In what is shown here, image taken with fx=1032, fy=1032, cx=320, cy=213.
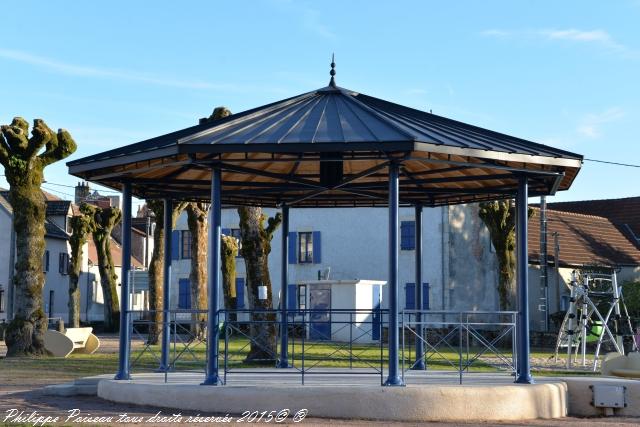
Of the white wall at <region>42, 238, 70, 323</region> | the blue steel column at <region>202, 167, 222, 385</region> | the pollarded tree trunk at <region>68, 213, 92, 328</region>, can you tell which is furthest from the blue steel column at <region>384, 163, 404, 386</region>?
the white wall at <region>42, 238, 70, 323</region>

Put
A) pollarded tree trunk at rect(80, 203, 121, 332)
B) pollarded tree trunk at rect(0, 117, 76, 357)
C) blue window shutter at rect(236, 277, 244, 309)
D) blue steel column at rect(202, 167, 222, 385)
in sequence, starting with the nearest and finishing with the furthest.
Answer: blue steel column at rect(202, 167, 222, 385) < pollarded tree trunk at rect(0, 117, 76, 357) < pollarded tree trunk at rect(80, 203, 121, 332) < blue window shutter at rect(236, 277, 244, 309)

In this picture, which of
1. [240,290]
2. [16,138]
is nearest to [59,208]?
[240,290]

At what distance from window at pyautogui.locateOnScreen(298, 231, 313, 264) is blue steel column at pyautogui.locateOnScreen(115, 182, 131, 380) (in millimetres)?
35203

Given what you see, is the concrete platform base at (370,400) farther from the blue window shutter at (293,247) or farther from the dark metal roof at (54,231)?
the dark metal roof at (54,231)

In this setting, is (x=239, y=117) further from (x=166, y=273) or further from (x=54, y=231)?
(x=54, y=231)

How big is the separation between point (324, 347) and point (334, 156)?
21.2m

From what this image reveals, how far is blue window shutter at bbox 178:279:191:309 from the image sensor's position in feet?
178

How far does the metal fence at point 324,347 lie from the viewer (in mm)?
14852

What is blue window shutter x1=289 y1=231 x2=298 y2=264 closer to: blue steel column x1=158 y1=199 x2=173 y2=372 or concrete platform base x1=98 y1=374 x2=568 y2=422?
blue steel column x1=158 y1=199 x2=173 y2=372

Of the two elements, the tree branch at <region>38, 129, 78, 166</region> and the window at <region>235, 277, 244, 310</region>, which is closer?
the tree branch at <region>38, 129, 78, 166</region>

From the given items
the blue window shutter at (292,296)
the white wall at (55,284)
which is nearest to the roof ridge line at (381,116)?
the blue window shutter at (292,296)

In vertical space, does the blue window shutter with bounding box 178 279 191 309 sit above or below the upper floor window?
below

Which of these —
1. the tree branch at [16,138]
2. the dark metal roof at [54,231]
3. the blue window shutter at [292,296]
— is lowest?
the blue window shutter at [292,296]

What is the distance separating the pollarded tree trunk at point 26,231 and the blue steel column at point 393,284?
53.4ft
